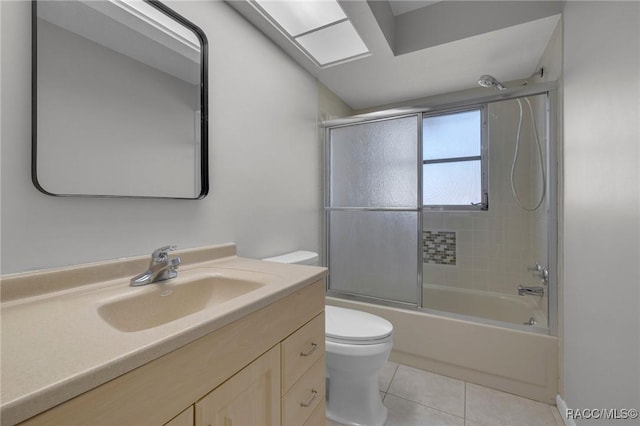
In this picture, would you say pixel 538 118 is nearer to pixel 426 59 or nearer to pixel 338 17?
pixel 426 59

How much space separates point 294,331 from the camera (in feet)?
2.90

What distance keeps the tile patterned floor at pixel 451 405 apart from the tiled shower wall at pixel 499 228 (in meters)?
1.10

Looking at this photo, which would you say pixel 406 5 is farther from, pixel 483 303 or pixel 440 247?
pixel 483 303

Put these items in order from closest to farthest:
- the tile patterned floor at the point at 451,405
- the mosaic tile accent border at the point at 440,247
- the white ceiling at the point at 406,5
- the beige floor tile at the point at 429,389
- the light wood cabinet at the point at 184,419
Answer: the light wood cabinet at the point at 184,419, the tile patterned floor at the point at 451,405, the beige floor tile at the point at 429,389, the white ceiling at the point at 406,5, the mosaic tile accent border at the point at 440,247

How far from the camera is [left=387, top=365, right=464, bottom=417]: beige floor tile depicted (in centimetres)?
149

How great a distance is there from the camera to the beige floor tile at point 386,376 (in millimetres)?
1656

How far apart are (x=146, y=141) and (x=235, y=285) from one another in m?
0.67

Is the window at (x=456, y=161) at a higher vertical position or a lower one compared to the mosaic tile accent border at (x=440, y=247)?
higher

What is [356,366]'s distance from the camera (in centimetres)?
131

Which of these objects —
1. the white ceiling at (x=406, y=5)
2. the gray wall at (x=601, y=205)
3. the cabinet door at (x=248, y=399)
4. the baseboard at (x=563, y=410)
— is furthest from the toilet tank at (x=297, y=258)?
the white ceiling at (x=406, y=5)

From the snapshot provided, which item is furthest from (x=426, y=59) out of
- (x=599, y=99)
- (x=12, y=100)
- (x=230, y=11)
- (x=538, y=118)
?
(x=12, y=100)

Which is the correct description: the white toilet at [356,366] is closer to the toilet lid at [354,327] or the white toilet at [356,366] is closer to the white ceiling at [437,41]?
the toilet lid at [354,327]

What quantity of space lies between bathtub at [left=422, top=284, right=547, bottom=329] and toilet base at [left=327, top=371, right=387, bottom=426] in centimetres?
95

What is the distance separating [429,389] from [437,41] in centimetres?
220
